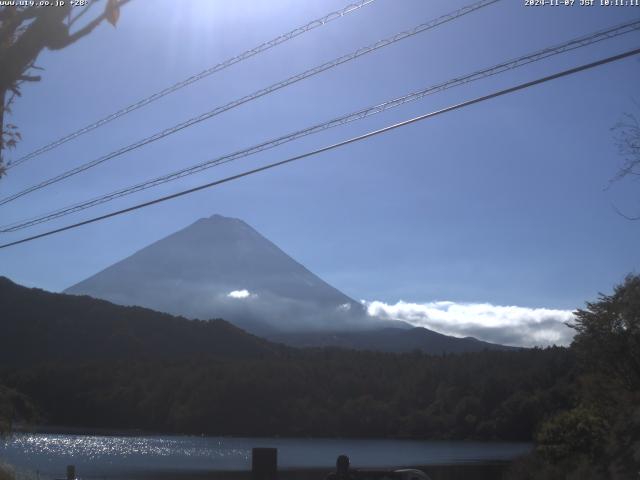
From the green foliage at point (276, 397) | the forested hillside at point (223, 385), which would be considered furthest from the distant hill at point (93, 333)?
the green foliage at point (276, 397)

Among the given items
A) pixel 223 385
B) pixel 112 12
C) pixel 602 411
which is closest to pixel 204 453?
pixel 223 385

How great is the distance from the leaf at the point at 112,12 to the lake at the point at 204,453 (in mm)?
39025

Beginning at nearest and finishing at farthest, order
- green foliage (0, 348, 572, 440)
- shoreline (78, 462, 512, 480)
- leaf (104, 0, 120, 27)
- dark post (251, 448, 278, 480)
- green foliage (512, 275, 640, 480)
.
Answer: leaf (104, 0, 120, 27)
dark post (251, 448, 278, 480)
green foliage (512, 275, 640, 480)
shoreline (78, 462, 512, 480)
green foliage (0, 348, 572, 440)

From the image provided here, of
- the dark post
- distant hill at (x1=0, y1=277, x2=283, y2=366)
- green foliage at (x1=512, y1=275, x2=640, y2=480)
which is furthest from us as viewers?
distant hill at (x1=0, y1=277, x2=283, y2=366)

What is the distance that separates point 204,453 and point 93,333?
37553 mm

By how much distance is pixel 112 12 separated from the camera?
7730mm

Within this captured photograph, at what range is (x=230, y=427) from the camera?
92.7m

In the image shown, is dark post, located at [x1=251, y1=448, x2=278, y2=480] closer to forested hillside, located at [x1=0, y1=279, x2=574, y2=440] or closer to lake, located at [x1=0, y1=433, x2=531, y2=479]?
lake, located at [x1=0, y1=433, x2=531, y2=479]

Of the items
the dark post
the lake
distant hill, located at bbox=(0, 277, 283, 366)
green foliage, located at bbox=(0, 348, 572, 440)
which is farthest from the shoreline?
distant hill, located at bbox=(0, 277, 283, 366)

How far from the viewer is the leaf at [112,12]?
303 inches

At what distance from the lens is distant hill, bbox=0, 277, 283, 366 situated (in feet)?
297

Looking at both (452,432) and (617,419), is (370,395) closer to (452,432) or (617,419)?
(452,432)

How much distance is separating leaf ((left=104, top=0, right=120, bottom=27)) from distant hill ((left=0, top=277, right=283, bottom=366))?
87297 mm

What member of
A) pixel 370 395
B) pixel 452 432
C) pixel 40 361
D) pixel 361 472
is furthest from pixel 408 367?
pixel 361 472
